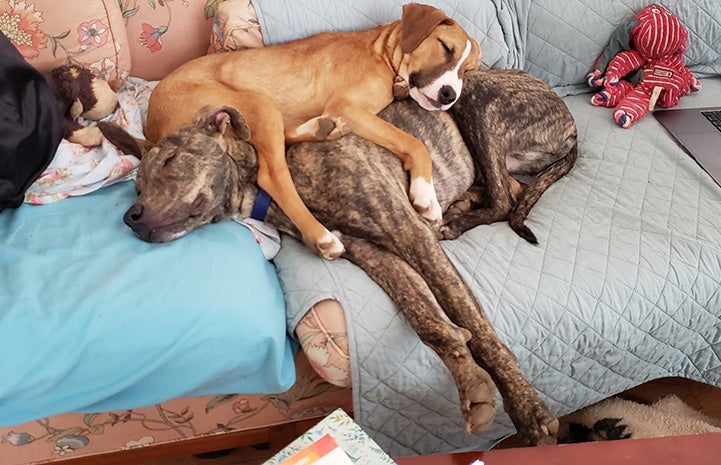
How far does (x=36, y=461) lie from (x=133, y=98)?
1.10m

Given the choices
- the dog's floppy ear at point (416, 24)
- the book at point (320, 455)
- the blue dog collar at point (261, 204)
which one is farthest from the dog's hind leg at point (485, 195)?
the book at point (320, 455)

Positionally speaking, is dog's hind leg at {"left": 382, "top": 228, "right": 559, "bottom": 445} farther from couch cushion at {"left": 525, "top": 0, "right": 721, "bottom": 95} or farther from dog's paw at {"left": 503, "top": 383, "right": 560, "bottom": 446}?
couch cushion at {"left": 525, "top": 0, "right": 721, "bottom": 95}

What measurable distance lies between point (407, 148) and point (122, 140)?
0.80 m

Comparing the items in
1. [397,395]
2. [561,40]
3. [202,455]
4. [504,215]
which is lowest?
[202,455]

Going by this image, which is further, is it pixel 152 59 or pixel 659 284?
pixel 152 59

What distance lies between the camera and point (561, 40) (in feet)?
7.36

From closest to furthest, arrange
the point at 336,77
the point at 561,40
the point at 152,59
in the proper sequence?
1. the point at 336,77
2. the point at 152,59
3. the point at 561,40

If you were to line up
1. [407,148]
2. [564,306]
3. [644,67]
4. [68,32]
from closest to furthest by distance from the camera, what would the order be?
[564,306]
[407,148]
[68,32]
[644,67]

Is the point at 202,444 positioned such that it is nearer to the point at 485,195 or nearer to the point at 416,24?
the point at 485,195

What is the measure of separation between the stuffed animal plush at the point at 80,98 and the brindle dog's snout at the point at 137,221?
38 cm

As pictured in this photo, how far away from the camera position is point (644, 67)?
223cm

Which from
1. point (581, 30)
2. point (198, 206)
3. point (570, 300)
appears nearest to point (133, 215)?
point (198, 206)

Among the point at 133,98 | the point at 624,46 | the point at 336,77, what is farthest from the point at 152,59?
the point at 624,46

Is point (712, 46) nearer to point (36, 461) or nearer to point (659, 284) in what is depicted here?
point (659, 284)
